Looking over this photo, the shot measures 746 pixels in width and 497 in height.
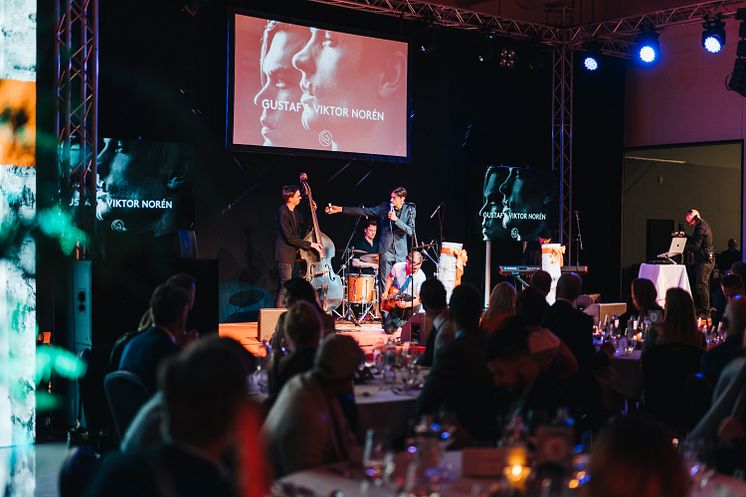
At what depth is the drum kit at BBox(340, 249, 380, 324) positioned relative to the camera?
Result: 12.3 meters

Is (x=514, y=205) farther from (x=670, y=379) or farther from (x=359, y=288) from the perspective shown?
(x=670, y=379)

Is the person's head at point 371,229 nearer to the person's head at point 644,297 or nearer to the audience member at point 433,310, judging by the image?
the person's head at point 644,297

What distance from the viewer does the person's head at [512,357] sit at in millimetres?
3441

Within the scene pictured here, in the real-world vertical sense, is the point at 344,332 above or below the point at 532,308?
below

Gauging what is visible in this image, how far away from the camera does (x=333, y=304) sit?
1186cm

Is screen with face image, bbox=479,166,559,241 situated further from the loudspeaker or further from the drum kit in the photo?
the loudspeaker

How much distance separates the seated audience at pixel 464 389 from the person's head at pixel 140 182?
7.05 meters

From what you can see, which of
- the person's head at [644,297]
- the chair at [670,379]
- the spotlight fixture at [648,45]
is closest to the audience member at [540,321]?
the chair at [670,379]

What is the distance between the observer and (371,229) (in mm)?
12852

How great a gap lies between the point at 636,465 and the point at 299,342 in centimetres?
214

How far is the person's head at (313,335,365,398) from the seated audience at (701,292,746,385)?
2.04 meters

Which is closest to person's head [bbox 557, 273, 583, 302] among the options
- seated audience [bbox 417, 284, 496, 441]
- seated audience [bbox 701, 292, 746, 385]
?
seated audience [bbox 701, 292, 746, 385]

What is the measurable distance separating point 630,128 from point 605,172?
1024 millimetres

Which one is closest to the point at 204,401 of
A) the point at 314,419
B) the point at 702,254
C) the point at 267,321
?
the point at 314,419
